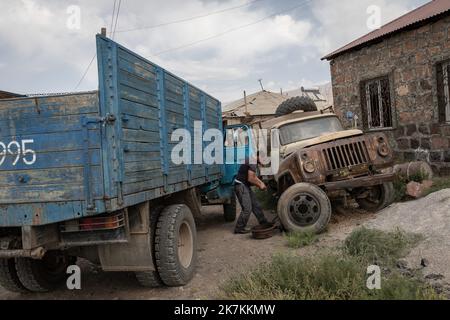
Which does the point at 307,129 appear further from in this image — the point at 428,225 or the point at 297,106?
the point at 428,225

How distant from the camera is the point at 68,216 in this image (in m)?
3.27

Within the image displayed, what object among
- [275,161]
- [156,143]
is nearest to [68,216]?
[156,143]

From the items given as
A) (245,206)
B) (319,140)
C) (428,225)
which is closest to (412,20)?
(319,140)

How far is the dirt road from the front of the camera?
436 centimetres

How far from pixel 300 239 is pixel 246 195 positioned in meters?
1.60

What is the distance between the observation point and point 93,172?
3.26m

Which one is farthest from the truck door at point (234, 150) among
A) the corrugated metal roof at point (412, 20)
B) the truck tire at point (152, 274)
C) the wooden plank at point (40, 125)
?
the wooden plank at point (40, 125)

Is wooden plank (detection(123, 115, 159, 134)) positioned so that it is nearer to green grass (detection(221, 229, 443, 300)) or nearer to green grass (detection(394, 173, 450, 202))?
green grass (detection(221, 229, 443, 300))

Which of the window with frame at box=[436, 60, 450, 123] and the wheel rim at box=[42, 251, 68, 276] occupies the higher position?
the window with frame at box=[436, 60, 450, 123]

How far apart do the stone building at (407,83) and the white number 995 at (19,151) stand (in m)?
8.58

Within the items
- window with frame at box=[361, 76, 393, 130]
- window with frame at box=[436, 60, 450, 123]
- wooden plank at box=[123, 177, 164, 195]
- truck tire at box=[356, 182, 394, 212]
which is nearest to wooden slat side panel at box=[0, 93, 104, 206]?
wooden plank at box=[123, 177, 164, 195]

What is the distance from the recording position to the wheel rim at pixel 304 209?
20.2 feet
